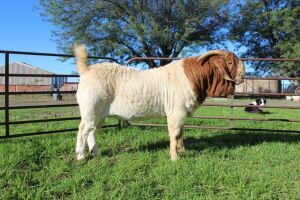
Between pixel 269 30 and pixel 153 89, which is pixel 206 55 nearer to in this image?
pixel 153 89

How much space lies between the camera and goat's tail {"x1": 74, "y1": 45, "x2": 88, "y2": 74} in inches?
224

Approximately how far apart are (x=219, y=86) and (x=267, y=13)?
87.4 feet

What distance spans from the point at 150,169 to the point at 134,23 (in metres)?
24.3

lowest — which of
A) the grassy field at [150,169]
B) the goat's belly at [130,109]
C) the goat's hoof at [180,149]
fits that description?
the grassy field at [150,169]

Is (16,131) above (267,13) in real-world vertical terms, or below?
below

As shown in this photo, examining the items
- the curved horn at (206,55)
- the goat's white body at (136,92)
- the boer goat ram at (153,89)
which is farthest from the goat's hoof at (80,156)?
the curved horn at (206,55)

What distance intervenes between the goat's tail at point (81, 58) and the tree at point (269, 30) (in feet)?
78.4

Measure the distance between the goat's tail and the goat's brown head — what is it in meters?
1.53

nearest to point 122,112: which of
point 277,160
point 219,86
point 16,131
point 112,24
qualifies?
point 219,86

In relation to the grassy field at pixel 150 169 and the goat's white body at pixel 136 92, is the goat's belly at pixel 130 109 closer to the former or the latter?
the goat's white body at pixel 136 92

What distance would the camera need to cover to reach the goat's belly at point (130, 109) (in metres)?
5.59

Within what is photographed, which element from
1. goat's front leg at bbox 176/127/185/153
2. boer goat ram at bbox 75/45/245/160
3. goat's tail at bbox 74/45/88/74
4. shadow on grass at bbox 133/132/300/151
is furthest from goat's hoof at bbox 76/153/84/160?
goat's front leg at bbox 176/127/185/153

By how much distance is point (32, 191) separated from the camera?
13.1 ft

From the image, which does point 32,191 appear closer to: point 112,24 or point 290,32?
point 112,24
